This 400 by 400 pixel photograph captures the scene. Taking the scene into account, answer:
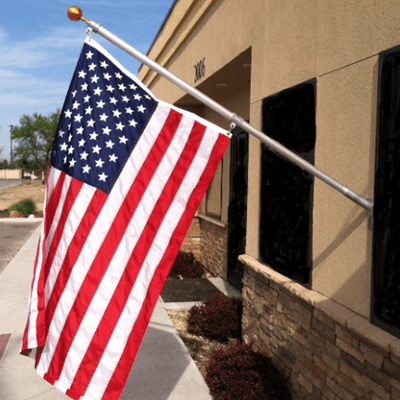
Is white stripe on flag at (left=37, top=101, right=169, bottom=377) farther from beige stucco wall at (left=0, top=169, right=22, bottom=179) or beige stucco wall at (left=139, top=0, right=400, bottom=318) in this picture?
beige stucco wall at (left=0, top=169, right=22, bottom=179)

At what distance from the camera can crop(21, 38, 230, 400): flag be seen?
3.31 meters

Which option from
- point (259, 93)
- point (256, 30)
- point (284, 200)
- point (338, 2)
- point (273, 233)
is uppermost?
point (256, 30)

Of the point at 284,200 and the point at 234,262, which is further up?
the point at 284,200

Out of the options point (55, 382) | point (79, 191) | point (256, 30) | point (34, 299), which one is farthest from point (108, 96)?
point (256, 30)

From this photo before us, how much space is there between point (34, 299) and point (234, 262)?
6.11 metres

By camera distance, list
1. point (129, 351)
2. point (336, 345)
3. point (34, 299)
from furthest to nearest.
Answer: point (336, 345), point (34, 299), point (129, 351)

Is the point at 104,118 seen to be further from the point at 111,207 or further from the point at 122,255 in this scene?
the point at 122,255

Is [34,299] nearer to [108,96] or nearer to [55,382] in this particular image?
[55,382]

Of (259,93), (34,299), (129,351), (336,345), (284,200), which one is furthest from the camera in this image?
(259,93)

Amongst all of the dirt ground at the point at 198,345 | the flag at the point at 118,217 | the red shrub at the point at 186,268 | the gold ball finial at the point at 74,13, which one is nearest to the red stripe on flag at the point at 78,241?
the flag at the point at 118,217

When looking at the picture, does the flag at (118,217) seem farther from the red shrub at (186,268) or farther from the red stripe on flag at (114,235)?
the red shrub at (186,268)

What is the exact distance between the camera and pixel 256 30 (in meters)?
5.86

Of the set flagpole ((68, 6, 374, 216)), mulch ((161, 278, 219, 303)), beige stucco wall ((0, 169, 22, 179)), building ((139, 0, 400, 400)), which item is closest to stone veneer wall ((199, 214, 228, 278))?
mulch ((161, 278, 219, 303))

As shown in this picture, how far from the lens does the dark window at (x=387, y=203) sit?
129 inches
